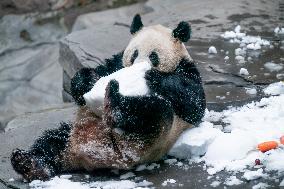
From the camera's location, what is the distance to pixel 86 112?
241 centimetres

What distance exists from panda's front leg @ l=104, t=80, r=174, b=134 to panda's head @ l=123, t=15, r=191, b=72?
27 centimetres

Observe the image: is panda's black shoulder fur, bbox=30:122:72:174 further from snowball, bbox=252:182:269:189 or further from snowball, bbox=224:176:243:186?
snowball, bbox=252:182:269:189

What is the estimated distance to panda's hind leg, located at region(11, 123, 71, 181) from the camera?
2.20 m

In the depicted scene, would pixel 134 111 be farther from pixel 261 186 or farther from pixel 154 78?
pixel 261 186

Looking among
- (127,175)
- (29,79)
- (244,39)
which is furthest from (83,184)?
(29,79)

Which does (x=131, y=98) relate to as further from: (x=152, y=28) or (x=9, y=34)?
(x=9, y=34)

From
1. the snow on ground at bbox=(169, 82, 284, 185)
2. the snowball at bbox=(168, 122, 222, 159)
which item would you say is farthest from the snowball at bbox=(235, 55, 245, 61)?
the snowball at bbox=(168, 122, 222, 159)

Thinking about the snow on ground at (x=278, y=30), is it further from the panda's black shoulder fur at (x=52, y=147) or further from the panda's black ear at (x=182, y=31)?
the panda's black shoulder fur at (x=52, y=147)

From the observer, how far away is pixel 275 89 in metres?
3.07

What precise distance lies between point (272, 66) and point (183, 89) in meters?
1.54

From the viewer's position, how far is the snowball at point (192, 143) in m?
2.28

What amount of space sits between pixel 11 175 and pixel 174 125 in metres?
0.76

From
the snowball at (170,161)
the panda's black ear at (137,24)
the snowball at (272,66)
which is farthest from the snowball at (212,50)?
the snowball at (170,161)

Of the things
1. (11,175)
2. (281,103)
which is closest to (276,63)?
(281,103)
